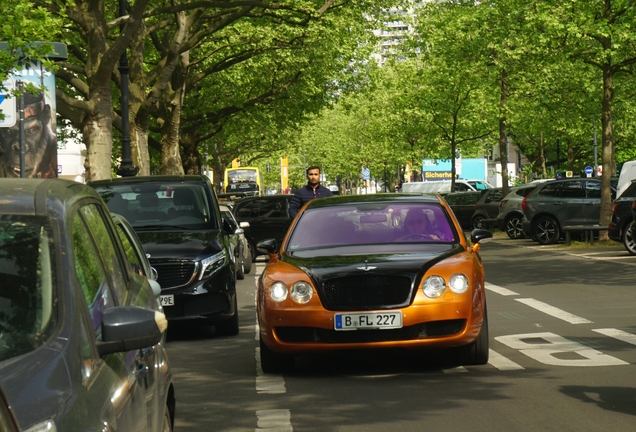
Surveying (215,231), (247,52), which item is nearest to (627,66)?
(247,52)

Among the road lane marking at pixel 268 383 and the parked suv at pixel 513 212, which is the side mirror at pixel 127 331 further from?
the parked suv at pixel 513 212

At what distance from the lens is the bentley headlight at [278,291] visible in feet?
30.0

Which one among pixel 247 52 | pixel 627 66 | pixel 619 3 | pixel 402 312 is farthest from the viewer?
pixel 247 52

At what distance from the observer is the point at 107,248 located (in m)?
4.84

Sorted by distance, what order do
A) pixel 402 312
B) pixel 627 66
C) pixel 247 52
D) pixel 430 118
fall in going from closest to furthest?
pixel 402 312, pixel 627 66, pixel 247 52, pixel 430 118

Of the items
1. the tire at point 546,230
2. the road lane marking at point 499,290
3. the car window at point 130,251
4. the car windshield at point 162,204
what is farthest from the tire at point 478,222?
the car window at point 130,251

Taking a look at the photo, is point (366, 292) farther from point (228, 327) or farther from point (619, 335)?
point (228, 327)

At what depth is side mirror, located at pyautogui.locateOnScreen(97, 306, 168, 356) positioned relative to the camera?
3701 mm

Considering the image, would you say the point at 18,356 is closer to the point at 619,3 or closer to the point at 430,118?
the point at 619,3

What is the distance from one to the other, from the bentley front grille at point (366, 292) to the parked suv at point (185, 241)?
10.2 feet

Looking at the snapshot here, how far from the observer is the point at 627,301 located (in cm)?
1441

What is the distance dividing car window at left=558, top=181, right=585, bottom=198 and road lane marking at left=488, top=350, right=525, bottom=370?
20.1 metres

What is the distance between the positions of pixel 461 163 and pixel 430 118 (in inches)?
969

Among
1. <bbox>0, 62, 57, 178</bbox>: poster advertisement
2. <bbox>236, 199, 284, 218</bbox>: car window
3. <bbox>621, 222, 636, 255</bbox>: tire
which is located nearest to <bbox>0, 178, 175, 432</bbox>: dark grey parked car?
<bbox>0, 62, 57, 178</bbox>: poster advertisement
